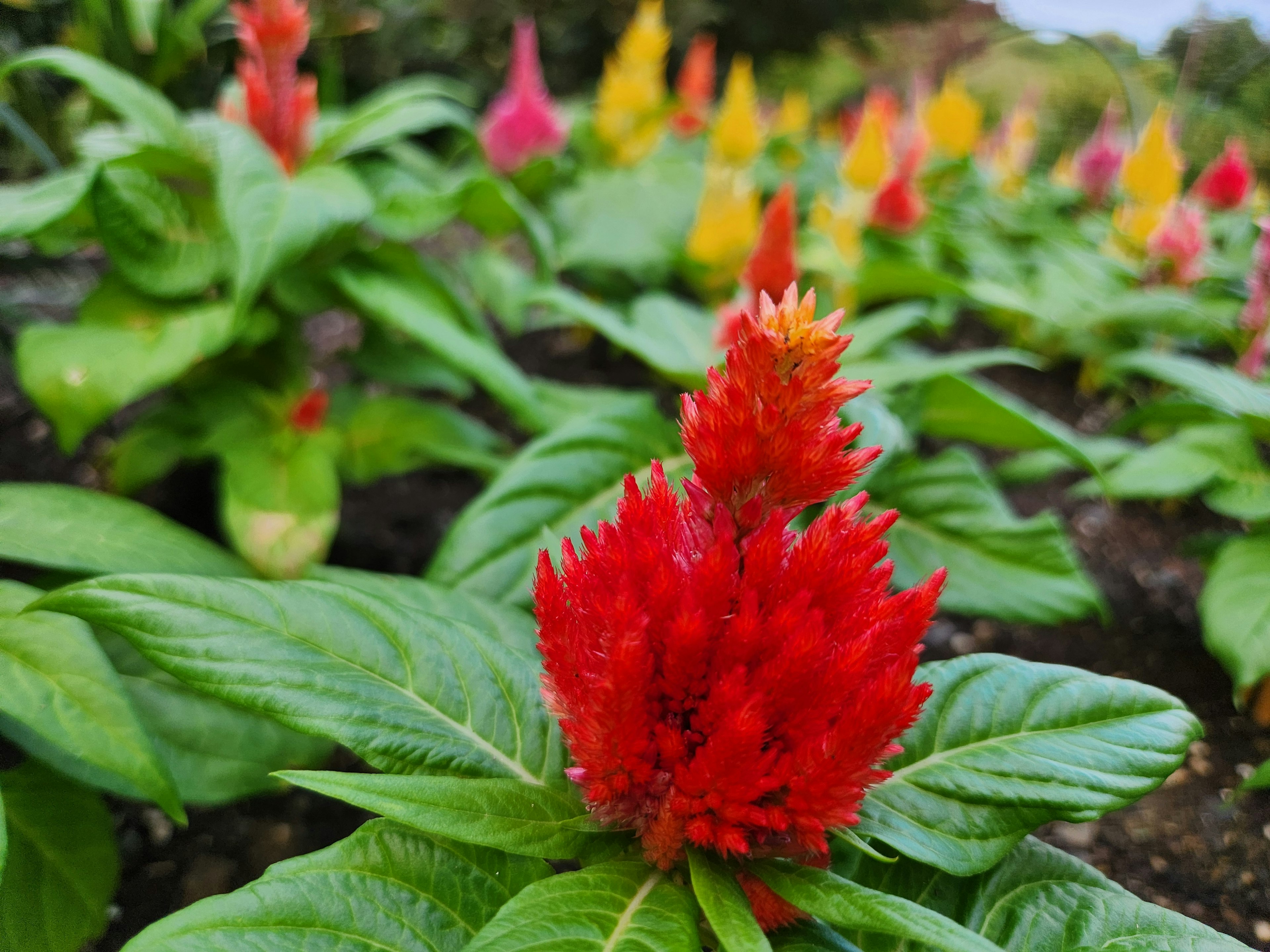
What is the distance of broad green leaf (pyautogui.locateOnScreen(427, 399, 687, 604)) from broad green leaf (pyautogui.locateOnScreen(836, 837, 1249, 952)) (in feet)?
2.03

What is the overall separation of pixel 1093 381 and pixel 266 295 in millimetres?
2661

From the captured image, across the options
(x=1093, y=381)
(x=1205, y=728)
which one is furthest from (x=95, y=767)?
(x=1093, y=381)

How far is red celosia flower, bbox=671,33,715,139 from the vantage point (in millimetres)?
3641

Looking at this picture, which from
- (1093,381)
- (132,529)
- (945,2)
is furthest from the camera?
(945,2)

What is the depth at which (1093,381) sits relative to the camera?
9.50ft

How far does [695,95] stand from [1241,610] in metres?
3.22

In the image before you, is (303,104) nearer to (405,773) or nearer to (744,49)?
(405,773)

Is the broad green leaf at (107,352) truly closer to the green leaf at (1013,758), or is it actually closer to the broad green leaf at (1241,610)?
the green leaf at (1013,758)

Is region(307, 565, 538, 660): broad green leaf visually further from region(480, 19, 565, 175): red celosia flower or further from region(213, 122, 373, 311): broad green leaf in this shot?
region(480, 19, 565, 175): red celosia flower

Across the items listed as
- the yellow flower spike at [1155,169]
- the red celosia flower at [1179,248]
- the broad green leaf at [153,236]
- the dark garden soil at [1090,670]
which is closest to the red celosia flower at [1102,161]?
the yellow flower spike at [1155,169]

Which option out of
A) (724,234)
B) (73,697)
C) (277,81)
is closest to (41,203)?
(277,81)

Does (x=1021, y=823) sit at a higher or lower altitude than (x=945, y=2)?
lower

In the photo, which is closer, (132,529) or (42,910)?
(42,910)

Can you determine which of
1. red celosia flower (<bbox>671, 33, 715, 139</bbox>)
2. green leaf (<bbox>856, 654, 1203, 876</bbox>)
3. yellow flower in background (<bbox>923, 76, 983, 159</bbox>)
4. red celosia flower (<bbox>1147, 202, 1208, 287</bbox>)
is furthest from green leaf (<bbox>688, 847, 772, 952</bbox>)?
yellow flower in background (<bbox>923, 76, 983, 159</bbox>)
